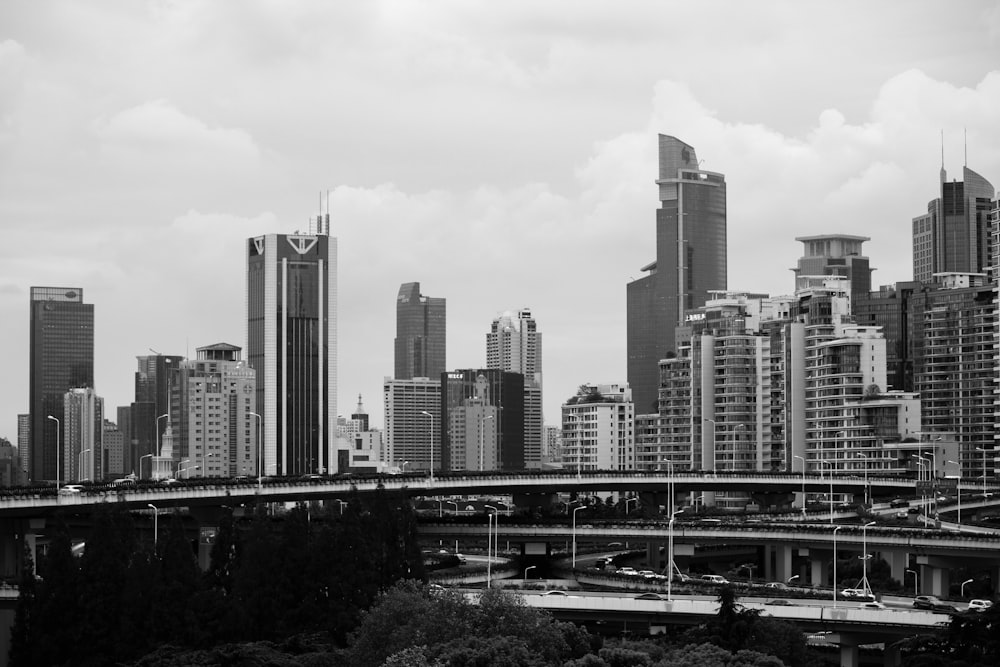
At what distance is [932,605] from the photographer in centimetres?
12138

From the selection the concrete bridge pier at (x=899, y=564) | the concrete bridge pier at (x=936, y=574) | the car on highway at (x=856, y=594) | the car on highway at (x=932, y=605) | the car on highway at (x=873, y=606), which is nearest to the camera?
the car on highway at (x=873, y=606)

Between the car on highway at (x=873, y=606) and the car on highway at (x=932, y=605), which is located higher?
the car on highway at (x=873, y=606)

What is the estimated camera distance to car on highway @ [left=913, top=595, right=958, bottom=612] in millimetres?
118181

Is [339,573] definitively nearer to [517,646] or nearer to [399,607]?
[399,607]

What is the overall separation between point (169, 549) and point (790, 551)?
7259 centimetres

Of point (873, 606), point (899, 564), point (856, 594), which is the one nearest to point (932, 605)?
point (873, 606)

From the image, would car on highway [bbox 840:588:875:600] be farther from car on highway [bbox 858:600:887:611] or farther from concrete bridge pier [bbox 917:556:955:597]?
concrete bridge pier [bbox 917:556:955:597]

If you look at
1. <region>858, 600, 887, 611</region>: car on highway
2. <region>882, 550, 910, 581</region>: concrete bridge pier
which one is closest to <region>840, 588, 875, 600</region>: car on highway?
<region>858, 600, 887, 611</region>: car on highway

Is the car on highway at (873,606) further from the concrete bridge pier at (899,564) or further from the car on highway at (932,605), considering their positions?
the concrete bridge pier at (899,564)

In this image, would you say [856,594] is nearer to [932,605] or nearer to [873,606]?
[932,605]

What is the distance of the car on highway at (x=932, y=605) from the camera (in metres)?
118

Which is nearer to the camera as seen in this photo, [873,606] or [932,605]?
[873,606]

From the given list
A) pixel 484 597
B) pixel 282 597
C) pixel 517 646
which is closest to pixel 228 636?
pixel 282 597

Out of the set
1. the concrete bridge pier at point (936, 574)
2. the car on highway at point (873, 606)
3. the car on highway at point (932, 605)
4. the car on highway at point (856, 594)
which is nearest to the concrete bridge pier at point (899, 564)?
the concrete bridge pier at point (936, 574)
